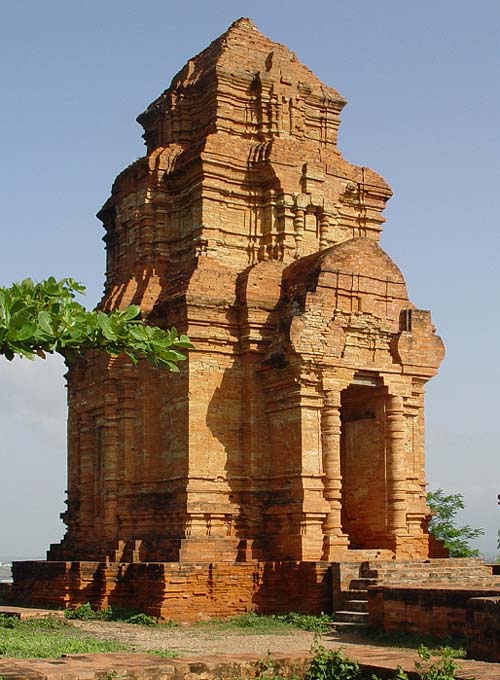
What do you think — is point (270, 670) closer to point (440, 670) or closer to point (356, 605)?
point (440, 670)

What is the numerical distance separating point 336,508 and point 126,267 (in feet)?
23.3

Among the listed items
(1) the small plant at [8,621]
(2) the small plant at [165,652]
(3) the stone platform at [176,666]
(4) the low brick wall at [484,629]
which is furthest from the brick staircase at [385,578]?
(3) the stone platform at [176,666]

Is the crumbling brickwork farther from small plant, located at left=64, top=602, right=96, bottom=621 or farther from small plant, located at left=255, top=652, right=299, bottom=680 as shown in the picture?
small plant, located at left=255, top=652, right=299, bottom=680

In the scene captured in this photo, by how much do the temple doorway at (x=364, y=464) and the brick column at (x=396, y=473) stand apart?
137mm

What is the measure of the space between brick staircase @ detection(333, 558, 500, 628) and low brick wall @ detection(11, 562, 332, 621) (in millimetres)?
383

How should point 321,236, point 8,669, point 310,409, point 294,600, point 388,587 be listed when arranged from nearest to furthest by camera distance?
point 8,669
point 388,587
point 294,600
point 310,409
point 321,236

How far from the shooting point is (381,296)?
19.5 metres

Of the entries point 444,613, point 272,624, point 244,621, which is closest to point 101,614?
point 244,621

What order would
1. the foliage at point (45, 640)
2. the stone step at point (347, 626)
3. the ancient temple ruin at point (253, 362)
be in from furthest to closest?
the ancient temple ruin at point (253, 362) < the stone step at point (347, 626) < the foliage at point (45, 640)

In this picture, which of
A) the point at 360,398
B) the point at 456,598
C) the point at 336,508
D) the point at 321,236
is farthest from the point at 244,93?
the point at 456,598

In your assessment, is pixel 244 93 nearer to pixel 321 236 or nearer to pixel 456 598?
pixel 321 236

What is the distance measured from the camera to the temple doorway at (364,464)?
1919 cm

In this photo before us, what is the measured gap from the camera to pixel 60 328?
331 inches

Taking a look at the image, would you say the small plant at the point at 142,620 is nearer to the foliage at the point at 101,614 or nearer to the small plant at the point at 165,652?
the foliage at the point at 101,614
